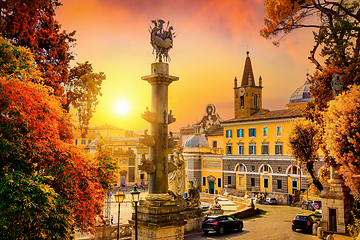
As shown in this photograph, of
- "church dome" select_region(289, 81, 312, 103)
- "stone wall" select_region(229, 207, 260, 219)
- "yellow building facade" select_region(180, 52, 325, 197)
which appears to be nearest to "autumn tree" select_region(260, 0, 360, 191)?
"stone wall" select_region(229, 207, 260, 219)

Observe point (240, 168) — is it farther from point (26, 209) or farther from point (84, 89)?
point (26, 209)

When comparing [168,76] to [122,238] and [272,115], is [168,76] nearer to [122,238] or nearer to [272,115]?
[122,238]

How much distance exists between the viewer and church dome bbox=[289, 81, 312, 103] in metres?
63.9

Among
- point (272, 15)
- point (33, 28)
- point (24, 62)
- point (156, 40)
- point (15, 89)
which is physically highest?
point (272, 15)

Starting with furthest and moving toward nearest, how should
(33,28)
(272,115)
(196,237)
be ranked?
(272,115)
(196,237)
(33,28)

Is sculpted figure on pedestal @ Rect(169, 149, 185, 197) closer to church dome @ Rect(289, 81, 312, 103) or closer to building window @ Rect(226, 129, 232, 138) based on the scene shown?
building window @ Rect(226, 129, 232, 138)

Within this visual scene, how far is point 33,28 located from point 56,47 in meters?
1.42

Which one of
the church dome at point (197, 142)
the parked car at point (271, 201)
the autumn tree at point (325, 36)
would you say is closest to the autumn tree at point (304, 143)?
the autumn tree at point (325, 36)

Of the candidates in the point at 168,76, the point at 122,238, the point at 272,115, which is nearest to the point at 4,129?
the point at 168,76

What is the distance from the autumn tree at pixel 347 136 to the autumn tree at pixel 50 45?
1252 centimetres

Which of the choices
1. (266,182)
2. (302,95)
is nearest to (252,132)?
(266,182)

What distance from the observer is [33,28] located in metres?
15.1

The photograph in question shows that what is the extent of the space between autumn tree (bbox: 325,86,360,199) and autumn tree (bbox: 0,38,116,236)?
11248mm

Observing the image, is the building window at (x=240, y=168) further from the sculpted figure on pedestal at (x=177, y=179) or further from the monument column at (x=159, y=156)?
the monument column at (x=159, y=156)
